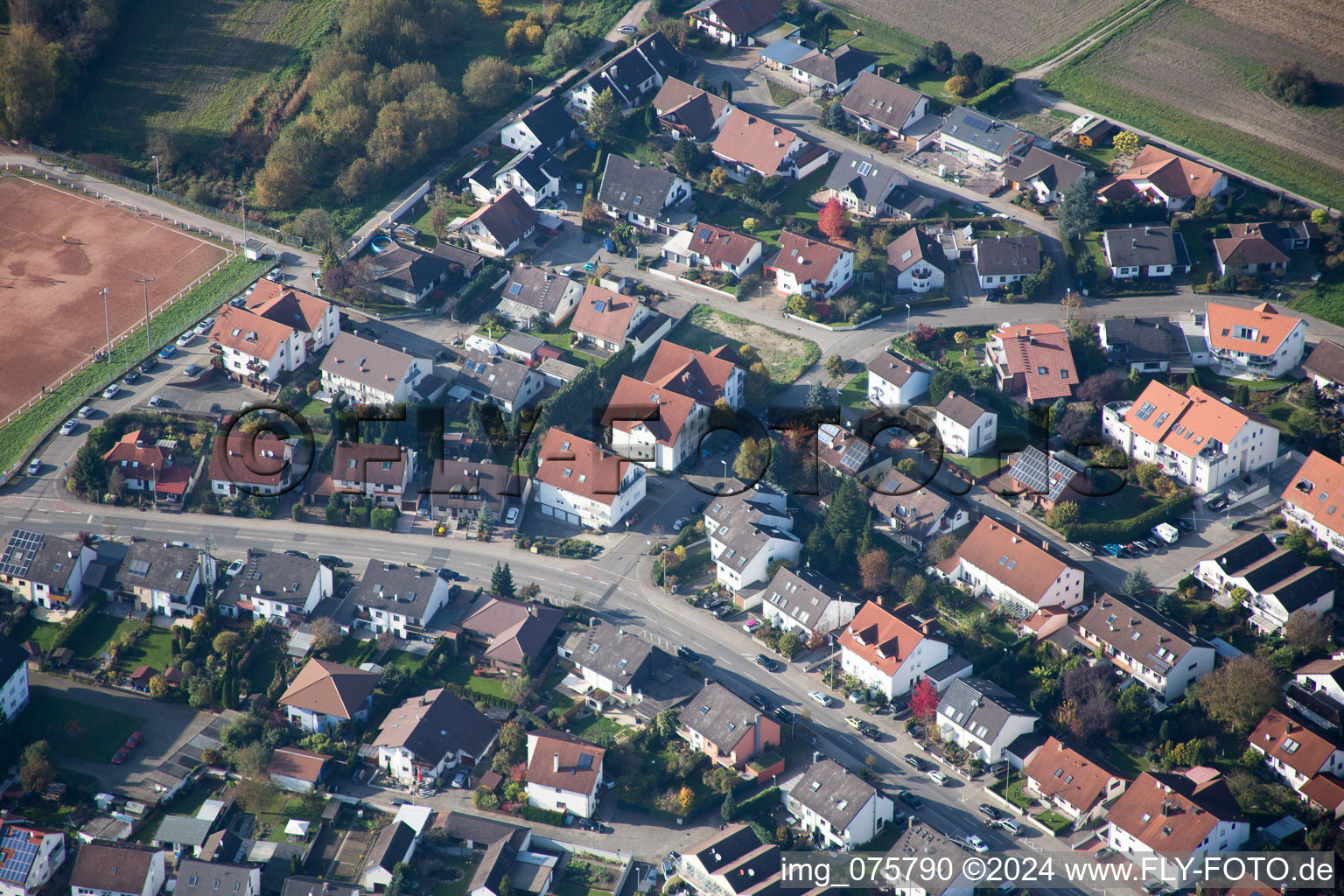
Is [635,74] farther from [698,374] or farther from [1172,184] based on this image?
[1172,184]

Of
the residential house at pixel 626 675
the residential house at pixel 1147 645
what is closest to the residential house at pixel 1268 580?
the residential house at pixel 1147 645

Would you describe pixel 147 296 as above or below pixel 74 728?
above

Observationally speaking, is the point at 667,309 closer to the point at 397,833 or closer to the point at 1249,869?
the point at 397,833

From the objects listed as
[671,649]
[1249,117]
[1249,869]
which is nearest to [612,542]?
[671,649]

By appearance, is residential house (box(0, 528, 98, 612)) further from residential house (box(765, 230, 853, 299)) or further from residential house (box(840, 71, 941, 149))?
residential house (box(840, 71, 941, 149))

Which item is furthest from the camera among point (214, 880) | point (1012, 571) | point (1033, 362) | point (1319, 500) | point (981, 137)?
point (981, 137)

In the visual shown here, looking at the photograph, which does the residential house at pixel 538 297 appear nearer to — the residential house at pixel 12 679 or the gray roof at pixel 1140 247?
the gray roof at pixel 1140 247

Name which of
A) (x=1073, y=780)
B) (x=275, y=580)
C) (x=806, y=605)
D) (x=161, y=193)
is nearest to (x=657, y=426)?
(x=806, y=605)

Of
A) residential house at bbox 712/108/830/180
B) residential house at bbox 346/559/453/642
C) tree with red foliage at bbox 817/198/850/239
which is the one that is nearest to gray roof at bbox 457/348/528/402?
residential house at bbox 346/559/453/642
